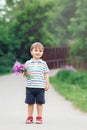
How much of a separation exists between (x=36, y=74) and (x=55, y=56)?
33.2 metres

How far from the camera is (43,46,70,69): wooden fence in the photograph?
44.0 metres

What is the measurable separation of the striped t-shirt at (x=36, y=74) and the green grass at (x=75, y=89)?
104 inches

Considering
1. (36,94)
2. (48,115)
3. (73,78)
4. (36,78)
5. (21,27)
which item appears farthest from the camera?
(21,27)

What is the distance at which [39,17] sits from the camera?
149ft

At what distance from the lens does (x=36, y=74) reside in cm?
1241

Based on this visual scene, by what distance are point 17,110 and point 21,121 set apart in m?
2.61

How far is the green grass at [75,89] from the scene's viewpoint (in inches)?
655

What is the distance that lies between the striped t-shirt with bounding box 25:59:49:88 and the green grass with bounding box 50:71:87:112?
8.65ft

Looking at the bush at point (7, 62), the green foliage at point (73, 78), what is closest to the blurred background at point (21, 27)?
the bush at point (7, 62)

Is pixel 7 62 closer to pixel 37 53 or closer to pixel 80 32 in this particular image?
pixel 80 32

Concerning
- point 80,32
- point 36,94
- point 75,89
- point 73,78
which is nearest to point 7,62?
point 80,32

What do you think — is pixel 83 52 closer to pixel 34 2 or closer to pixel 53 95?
pixel 34 2

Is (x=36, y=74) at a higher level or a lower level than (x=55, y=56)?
lower

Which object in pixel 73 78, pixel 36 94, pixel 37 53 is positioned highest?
pixel 73 78
